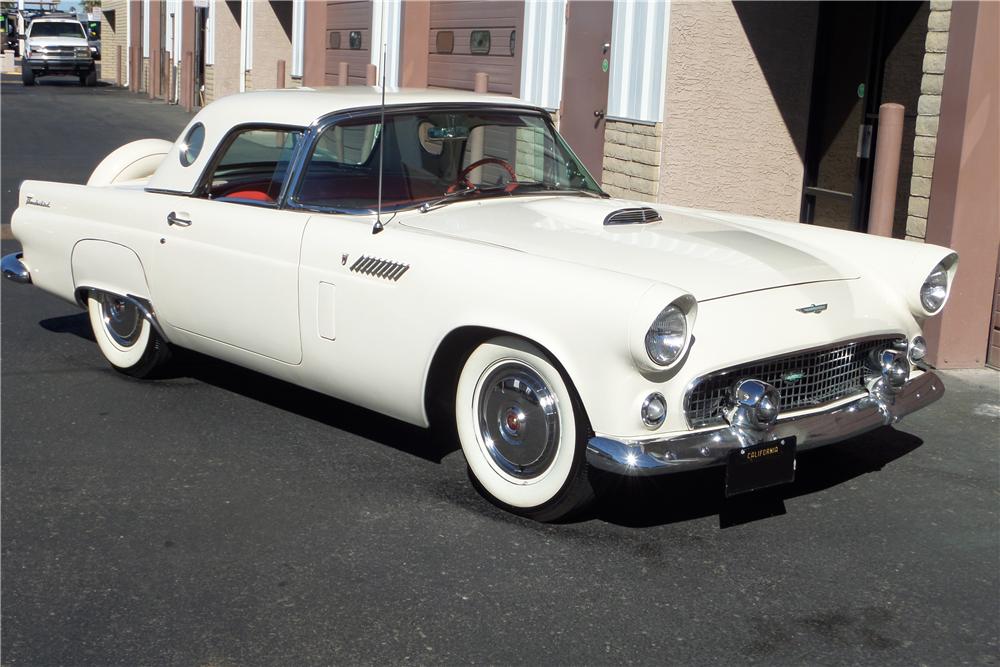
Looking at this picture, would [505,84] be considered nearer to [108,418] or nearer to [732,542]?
[108,418]

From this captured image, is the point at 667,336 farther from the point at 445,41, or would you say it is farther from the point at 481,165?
the point at 445,41

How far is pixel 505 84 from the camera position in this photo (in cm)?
1216

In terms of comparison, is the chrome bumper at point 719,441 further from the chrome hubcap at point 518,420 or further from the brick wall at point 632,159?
the brick wall at point 632,159

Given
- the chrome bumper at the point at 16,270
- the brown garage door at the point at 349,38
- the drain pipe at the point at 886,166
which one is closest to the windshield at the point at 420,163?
the chrome bumper at the point at 16,270

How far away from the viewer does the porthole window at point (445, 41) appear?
13.8m

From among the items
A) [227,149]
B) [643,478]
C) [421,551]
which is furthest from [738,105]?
[421,551]

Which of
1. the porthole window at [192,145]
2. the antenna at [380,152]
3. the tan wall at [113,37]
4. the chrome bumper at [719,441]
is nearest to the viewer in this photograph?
the chrome bumper at [719,441]

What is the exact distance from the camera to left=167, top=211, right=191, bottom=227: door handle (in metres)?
5.33

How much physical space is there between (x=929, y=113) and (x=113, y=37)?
45.2 metres

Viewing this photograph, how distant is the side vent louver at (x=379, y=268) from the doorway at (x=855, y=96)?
15.6ft

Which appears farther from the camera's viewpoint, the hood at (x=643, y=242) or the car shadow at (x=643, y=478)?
the car shadow at (x=643, y=478)

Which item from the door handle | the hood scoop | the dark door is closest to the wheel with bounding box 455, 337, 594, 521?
the hood scoop

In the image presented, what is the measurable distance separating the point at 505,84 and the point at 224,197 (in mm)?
7196

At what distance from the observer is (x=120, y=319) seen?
5.93 m
